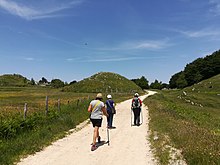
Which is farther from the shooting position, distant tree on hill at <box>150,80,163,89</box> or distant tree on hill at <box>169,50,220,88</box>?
distant tree on hill at <box>150,80,163,89</box>

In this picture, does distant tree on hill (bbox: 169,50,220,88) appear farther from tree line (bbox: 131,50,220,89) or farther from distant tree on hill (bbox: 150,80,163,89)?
distant tree on hill (bbox: 150,80,163,89)

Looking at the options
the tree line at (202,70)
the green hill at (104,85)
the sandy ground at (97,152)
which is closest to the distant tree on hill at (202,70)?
the tree line at (202,70)

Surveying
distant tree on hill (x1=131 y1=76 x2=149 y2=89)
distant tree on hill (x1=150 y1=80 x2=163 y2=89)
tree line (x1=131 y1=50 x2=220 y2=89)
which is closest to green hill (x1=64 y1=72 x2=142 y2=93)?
tree line (x1=131 y1=50 x2=220 y2=89)

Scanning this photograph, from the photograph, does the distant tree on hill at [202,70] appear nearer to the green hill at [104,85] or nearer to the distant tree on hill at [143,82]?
the distant tree on hill at [143,82]

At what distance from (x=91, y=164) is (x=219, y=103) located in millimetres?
55242

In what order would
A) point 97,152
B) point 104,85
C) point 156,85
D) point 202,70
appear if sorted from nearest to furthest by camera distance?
1. point 97,152
2. point 104,85
3. point 202,70
4. point 156,85

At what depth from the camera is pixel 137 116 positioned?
1947cm

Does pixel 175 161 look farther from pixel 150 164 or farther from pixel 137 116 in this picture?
pixel 137 116

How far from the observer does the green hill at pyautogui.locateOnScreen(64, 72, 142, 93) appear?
96375mm

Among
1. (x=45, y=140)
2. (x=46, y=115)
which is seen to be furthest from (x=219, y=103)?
(x=45, y=140)

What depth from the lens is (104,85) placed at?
101000mm

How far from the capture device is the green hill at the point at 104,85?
316ft

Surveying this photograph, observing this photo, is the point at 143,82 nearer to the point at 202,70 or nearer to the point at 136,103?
the point at 202,70

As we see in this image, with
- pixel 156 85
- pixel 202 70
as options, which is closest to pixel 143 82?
pixel 156 85
